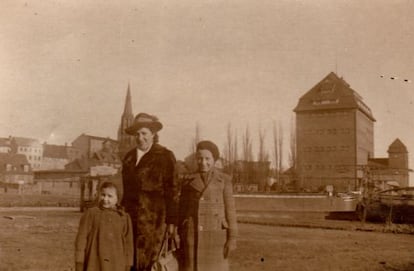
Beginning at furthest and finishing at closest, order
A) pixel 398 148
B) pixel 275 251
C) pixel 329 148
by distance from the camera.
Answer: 1. pixel 398 148
2. pixel 329 148
3. pixel 275 251

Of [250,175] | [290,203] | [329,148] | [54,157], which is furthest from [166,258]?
[54,157]

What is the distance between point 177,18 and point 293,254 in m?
4.12

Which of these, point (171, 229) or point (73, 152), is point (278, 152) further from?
point (73, 152)

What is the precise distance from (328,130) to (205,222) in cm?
3775

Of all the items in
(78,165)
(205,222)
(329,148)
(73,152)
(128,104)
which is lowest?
(205,222)

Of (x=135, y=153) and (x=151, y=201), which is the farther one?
(x=135, y=153)

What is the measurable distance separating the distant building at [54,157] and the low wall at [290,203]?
47.5 meters

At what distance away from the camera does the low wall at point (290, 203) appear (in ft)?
70.8


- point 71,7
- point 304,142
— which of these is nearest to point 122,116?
point 71,7

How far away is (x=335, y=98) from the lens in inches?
1550

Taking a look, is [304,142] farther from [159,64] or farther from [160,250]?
[160,250]

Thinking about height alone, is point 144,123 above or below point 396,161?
below

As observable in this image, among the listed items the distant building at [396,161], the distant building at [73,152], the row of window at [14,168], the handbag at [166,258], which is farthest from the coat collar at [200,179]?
the distant building at [73,152]

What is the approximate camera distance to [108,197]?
3.40 metres
